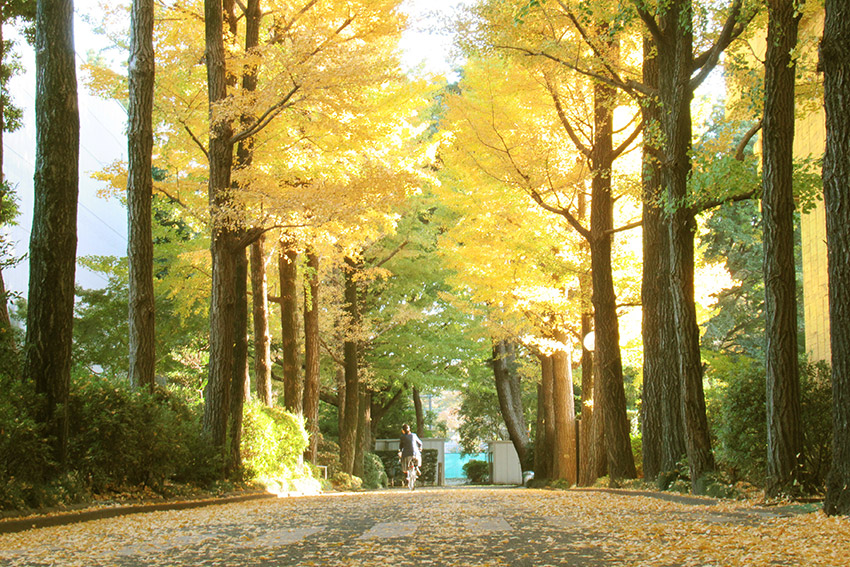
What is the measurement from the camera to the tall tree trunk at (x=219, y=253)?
1164 centimetres

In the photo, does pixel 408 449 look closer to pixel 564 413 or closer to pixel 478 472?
pixel 564 413

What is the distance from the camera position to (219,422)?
38.2 feet

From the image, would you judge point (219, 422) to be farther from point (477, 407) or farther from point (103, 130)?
point (477, 407)

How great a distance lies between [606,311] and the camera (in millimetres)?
14367

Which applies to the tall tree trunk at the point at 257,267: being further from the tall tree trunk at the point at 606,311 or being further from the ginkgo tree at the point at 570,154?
the tall tree trunk at the point at 606,311

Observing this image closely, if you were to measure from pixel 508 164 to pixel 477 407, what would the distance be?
23.8 metres

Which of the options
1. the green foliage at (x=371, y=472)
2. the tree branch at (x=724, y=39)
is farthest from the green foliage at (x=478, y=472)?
the tree branch at (x=724, y=39)

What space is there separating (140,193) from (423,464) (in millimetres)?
24278

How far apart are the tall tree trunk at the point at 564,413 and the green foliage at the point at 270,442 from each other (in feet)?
22.5

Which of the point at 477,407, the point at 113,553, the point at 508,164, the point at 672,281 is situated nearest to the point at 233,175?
the point at 508,164

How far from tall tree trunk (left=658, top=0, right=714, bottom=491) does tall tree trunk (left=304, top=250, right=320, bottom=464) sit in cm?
990

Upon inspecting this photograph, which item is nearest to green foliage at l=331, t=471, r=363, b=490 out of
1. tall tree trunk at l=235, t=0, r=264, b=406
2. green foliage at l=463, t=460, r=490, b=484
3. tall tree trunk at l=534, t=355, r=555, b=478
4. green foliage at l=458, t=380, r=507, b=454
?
tall tree trunk at l=534, t=355, r=555, b=478

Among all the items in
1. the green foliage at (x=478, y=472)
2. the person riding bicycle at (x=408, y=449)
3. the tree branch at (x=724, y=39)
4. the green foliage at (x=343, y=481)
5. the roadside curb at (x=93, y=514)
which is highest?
the tree branch at (x=724, y=39)

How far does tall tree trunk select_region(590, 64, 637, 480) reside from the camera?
13.6 metres
